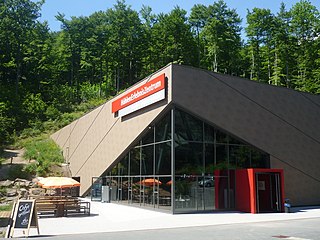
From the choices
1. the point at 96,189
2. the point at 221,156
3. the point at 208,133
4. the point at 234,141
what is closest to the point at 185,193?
the point at 221,156

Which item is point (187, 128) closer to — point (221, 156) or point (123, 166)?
point (221, 156)

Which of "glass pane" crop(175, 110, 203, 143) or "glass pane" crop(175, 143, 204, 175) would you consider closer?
"glass pane" crop(175, 143, 204, 175)

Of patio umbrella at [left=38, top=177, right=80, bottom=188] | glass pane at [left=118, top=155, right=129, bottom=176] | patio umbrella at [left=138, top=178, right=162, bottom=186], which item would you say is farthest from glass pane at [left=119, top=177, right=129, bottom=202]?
patio umbrella at [left=38, top=177, right=80, bottom=188]

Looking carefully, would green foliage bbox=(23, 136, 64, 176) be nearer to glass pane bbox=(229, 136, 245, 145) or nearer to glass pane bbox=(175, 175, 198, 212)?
glass pane bbox=(175, 175, 198, 212)

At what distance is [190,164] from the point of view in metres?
19.6

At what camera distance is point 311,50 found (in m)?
50.6

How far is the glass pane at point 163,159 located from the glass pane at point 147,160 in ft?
2.75

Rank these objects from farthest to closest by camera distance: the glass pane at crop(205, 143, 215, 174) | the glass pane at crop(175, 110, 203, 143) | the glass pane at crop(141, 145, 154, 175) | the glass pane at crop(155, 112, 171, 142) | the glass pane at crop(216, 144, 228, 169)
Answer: the glass pane at crop(141, 145, 154, 175), the glass pane at crop(216, 144, 228, 169), the glass pane at crop(205, 143, 215, 174), the glass pane at crop(155, 112, 171, 142), the glass pane at crop(175, 110, 203, 143)

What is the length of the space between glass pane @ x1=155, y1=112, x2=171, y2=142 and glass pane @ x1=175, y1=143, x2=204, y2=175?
1.07 meters

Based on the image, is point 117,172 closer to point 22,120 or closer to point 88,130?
point 88,130

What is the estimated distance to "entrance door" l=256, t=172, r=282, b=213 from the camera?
19797mm

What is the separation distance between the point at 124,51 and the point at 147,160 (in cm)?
4066

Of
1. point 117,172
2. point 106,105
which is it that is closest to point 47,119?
point 106,105

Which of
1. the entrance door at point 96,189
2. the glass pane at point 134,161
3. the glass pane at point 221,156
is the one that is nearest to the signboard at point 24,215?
the glass pane at point 221,156
